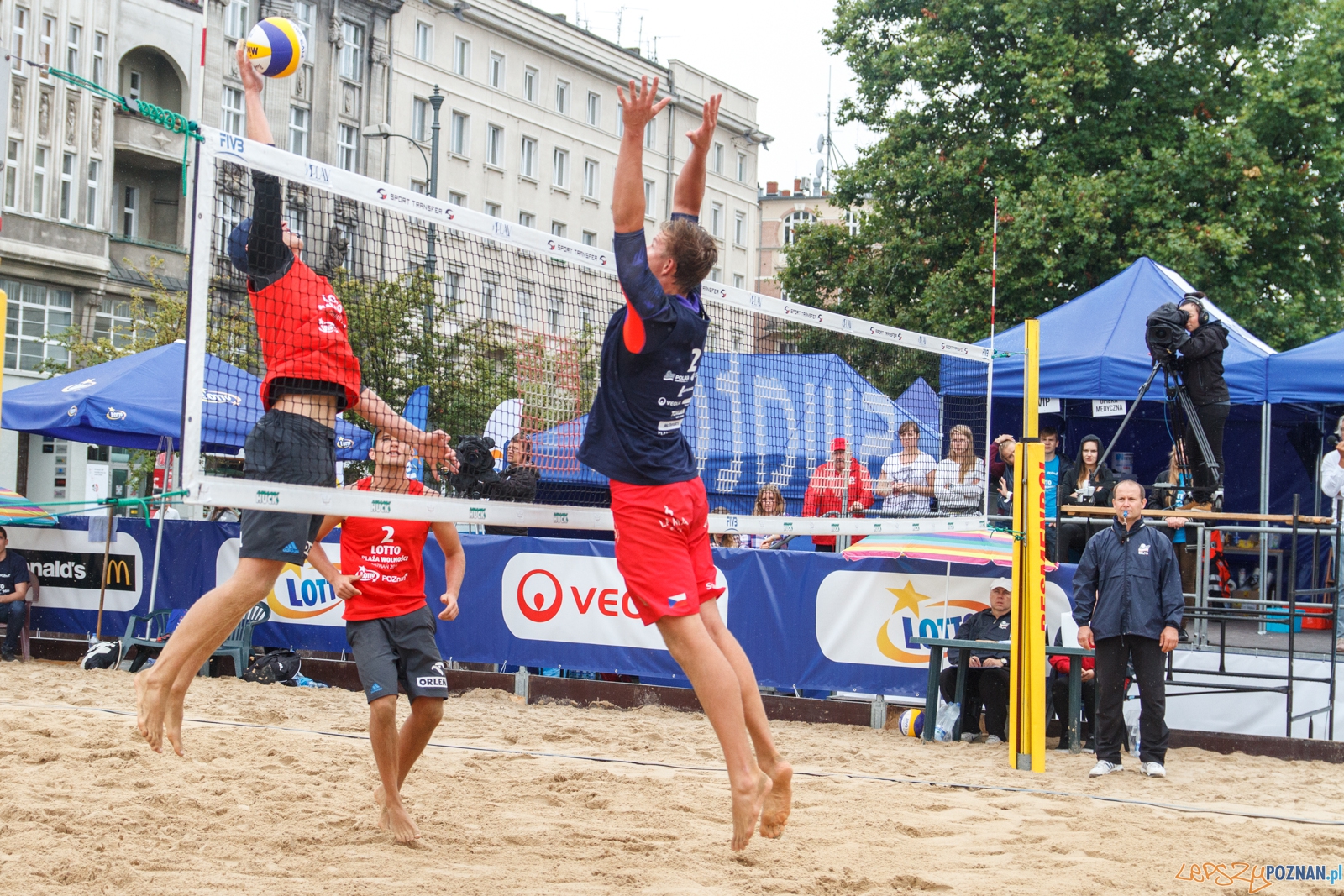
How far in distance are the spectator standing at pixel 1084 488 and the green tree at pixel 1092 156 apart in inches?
416

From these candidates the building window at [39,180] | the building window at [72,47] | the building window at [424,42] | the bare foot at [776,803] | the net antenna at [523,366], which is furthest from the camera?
the building window at [424,42]

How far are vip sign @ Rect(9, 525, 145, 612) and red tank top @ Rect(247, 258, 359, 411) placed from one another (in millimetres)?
7655

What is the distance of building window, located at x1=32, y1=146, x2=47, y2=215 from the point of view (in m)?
32.0

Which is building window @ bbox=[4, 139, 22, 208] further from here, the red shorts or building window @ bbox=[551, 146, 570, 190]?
the red shorts

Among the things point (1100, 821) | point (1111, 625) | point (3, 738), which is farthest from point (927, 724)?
point (3, 738)

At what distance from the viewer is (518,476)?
238 inches

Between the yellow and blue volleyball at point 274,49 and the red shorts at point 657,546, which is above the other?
the yellow and blue volleyball at point 274,49

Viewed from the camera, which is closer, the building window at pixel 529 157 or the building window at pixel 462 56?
the building window at pixel 462 56

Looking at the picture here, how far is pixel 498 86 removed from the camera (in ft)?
148

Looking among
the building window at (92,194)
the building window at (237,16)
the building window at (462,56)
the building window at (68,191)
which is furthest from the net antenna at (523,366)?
the building window at (462,56)

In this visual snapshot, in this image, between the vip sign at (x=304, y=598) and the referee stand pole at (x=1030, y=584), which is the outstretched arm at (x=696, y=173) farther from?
the vip sign at (x=304, y=598)

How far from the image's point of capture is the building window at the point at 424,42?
139ft

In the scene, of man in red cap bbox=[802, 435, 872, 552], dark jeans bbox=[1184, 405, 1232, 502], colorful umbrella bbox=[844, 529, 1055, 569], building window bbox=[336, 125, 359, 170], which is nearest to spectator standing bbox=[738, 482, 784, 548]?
man in red cap bbox=[802, 435, 872, 552]

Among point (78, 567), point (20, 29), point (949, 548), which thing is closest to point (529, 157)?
point (20, 29)
